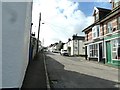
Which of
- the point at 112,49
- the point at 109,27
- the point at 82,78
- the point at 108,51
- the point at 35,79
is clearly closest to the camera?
the point at 35,79

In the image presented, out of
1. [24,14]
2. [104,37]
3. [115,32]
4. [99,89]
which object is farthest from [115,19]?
[24,14]

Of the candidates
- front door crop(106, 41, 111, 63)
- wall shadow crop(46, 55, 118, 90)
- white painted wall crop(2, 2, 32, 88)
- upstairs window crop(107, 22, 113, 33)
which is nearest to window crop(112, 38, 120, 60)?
front door crop(106, 41, 111, 63)

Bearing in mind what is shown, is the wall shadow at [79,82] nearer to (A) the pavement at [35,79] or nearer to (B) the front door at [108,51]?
(A) the pavement at [35,79]

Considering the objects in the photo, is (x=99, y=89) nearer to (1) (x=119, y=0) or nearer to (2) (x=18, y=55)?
(2) (x=18, y=55)

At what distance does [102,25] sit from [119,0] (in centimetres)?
521

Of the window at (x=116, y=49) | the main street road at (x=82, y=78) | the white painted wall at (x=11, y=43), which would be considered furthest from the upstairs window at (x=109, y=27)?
the white painted wall at (x=11, y=43)

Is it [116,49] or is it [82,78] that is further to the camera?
[116,49]

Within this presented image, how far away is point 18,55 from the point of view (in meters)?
7.61

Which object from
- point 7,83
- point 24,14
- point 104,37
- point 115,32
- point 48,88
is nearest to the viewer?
point 7,83

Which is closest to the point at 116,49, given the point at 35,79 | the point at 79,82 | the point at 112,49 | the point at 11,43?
the point at 112,49

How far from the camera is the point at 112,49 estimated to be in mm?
24766

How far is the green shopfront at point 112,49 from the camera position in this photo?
75.8 feet

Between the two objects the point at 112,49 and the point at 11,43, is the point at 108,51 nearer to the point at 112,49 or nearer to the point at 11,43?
the point at 112,49

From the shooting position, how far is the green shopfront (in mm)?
23094
